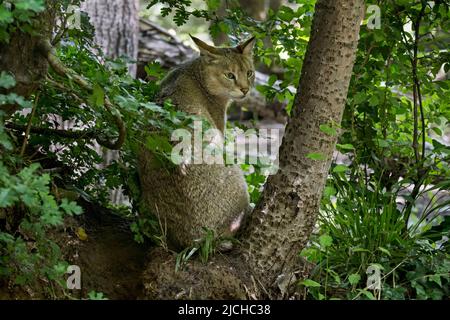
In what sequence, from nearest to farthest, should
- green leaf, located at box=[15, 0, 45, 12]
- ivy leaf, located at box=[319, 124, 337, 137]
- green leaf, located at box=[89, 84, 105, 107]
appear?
1. green leaf, located at box=[15, 0, 45, 12]
2. green leaf, located at box=[89, 84, 105, 107]
3. ivy leaf, located at box=[319, 124, 337, 137]

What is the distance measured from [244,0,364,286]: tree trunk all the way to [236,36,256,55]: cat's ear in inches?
32.2

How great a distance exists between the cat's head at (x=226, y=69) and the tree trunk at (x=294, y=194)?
0.85 meters

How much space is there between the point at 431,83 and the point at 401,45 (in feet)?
1.08

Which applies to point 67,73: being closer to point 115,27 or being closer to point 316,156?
point 316,156

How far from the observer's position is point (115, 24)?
255 inches

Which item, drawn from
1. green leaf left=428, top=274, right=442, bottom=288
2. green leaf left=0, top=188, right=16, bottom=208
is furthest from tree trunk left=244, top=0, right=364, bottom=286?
green leaf left=0, top=188, right=16, bottom=208

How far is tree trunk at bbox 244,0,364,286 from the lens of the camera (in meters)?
3.48

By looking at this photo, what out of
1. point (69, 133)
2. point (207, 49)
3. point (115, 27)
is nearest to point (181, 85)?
point (207, 49)

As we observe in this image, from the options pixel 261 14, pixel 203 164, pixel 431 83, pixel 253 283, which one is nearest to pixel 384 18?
pixel 431 83

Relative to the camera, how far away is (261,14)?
11477 mm

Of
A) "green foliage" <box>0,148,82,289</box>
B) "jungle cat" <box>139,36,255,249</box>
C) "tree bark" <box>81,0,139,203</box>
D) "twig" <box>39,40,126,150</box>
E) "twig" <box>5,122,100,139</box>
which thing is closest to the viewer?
"green foliage" <box>0,148,82,289</box>

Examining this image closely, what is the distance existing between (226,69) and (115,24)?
8.47ft

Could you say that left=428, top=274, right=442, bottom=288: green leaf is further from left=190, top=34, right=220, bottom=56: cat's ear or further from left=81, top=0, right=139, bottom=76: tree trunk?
left=81, top=0, right=139, bottom=76: tree trunk

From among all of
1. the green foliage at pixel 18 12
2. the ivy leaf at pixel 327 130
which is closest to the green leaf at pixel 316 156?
the ivy leaf at pixel 327 130
